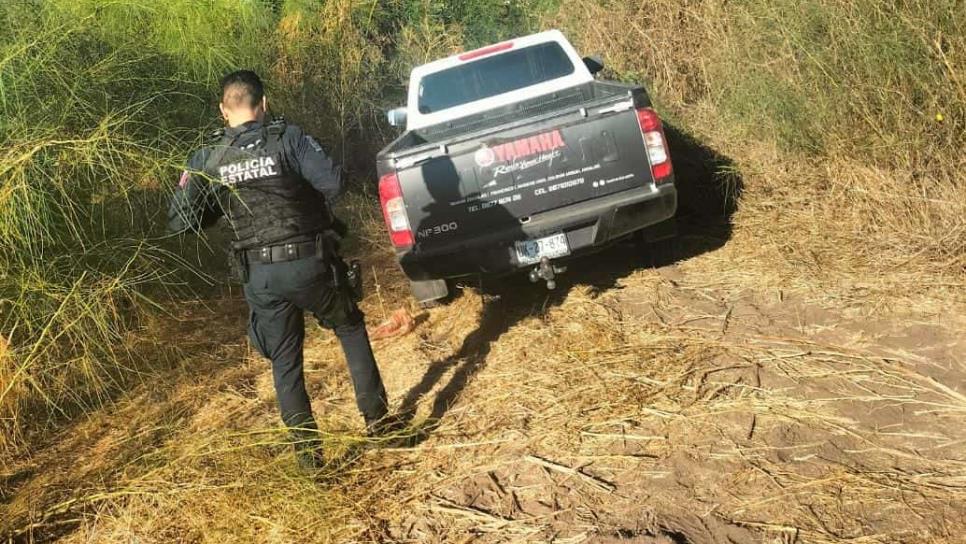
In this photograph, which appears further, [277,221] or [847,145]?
[847,145]

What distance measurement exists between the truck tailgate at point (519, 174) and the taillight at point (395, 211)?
4cm

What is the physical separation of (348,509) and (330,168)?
1.44 metres

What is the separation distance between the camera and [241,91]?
11.6ft

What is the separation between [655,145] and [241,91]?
2.51 meters

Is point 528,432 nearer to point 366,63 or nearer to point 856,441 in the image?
point 856,441

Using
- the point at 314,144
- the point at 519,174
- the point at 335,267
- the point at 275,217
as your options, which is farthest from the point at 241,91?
the point at 519,174

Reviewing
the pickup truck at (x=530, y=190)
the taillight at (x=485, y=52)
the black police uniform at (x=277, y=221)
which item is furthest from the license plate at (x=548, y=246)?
the taillight at (x=485, y=52)

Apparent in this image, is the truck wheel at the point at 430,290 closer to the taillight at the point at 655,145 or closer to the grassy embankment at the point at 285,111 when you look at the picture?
the grassy embankment at the point at 285,111

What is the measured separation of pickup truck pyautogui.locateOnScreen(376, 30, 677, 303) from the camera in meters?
4.84

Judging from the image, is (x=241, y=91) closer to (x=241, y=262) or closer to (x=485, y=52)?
(x=241, y=262)

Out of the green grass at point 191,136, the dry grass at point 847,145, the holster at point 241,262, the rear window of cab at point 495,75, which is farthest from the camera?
the rear window of cab at point 495,75

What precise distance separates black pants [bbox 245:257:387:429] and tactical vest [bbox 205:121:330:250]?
0.46ft

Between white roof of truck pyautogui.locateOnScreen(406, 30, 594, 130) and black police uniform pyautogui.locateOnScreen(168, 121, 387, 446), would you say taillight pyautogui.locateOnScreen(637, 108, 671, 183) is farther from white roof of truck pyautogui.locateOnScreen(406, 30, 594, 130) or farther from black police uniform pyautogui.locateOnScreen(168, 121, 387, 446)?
black police uniform pyautogui.locateOnScreen(168, 121, 387, 446)

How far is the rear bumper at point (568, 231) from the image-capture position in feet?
16.1
